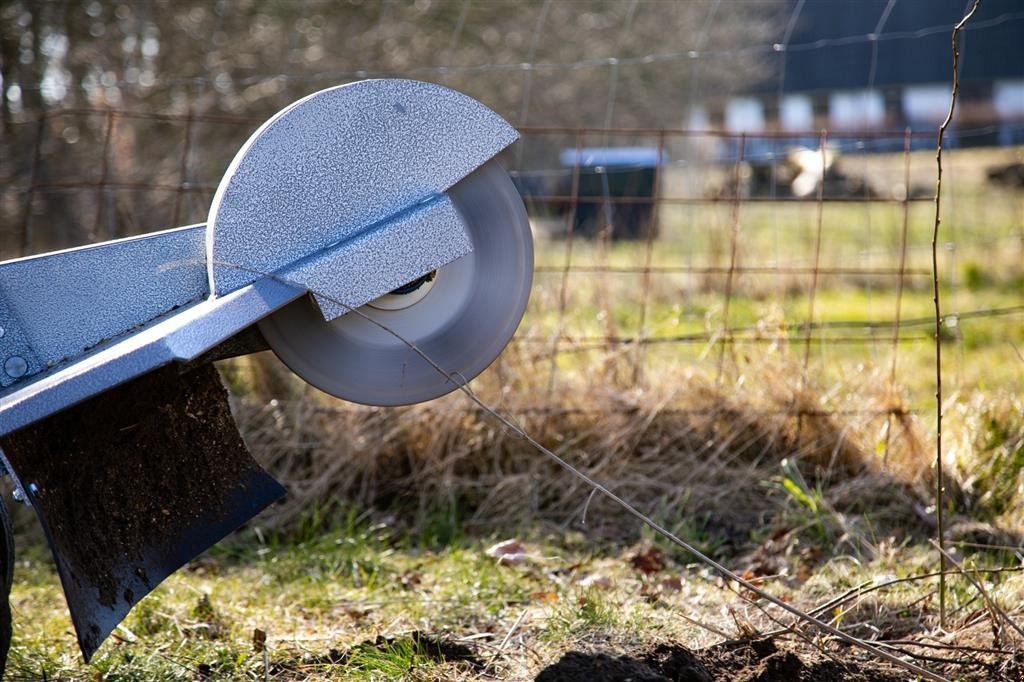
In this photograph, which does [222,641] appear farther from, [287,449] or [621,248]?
[621,248]

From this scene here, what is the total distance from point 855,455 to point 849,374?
0.43 metres

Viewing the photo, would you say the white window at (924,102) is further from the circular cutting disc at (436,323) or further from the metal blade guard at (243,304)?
the metal blade guard at (243,304)

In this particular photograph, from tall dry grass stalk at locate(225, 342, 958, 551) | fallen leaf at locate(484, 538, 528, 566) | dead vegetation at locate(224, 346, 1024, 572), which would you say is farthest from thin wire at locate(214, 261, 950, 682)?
tall dry grass stalk at locate(225, 342, 958, 551)

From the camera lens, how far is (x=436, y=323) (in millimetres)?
2707

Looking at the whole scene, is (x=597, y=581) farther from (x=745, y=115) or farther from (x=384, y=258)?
(x=745, y=115)

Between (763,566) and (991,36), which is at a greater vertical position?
(991,36)

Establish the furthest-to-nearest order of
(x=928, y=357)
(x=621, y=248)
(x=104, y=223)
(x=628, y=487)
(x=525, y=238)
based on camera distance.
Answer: (x=621, y=248)
(x=104, y=223)
(x=928, y=357)
(x=628, y=487)
(x=525, y=238)

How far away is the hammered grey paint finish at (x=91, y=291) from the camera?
2.50m

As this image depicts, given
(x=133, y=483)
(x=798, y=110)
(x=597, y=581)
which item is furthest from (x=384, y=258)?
(x=798, y=110)

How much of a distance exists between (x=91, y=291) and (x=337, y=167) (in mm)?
654

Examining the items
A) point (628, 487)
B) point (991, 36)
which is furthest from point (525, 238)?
point (991, 36)

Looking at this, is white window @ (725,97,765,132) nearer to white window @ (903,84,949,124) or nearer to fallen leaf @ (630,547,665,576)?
white window @ (903,84,949,124)

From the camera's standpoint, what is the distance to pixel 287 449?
4.50 meters

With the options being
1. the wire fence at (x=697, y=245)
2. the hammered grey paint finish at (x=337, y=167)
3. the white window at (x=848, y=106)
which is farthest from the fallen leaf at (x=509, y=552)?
the white window at (x=848, y=106)
